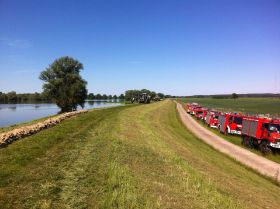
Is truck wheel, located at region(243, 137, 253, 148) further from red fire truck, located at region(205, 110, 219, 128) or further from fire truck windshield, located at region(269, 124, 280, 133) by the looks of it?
red fire truck, located at region(205, 110, 219, 128)

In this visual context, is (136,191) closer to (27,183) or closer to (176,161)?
(27,183)

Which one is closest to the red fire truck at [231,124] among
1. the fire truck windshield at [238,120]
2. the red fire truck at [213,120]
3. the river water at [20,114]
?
the fire truck windshield at [238,120]

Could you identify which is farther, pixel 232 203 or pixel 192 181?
pixel 192 181

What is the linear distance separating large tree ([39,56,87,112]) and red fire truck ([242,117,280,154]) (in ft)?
155

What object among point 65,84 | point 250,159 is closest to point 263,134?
point 250,159

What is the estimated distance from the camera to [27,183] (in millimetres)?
7949

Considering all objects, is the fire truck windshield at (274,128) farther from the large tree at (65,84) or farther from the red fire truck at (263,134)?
the large tree at (65,84)

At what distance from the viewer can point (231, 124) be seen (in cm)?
3116

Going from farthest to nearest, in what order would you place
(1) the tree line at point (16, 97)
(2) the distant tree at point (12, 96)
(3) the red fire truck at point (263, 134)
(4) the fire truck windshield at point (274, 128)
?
(2) the distant tree at point (12, 96) → (1) the tree line at point (16, 97) → (4) the fire truck windshield at point (274, 128) → (3) the red fire truck at point (263, 134)

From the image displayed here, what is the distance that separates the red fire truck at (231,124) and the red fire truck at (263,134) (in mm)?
4860

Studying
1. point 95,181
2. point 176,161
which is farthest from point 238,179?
point 95,181

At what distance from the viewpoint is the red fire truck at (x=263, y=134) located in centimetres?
2195

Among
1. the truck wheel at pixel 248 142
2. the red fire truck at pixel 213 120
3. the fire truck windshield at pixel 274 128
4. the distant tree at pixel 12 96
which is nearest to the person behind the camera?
the fire truck windshield at pixel 274 128

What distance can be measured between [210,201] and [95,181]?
373 cm
